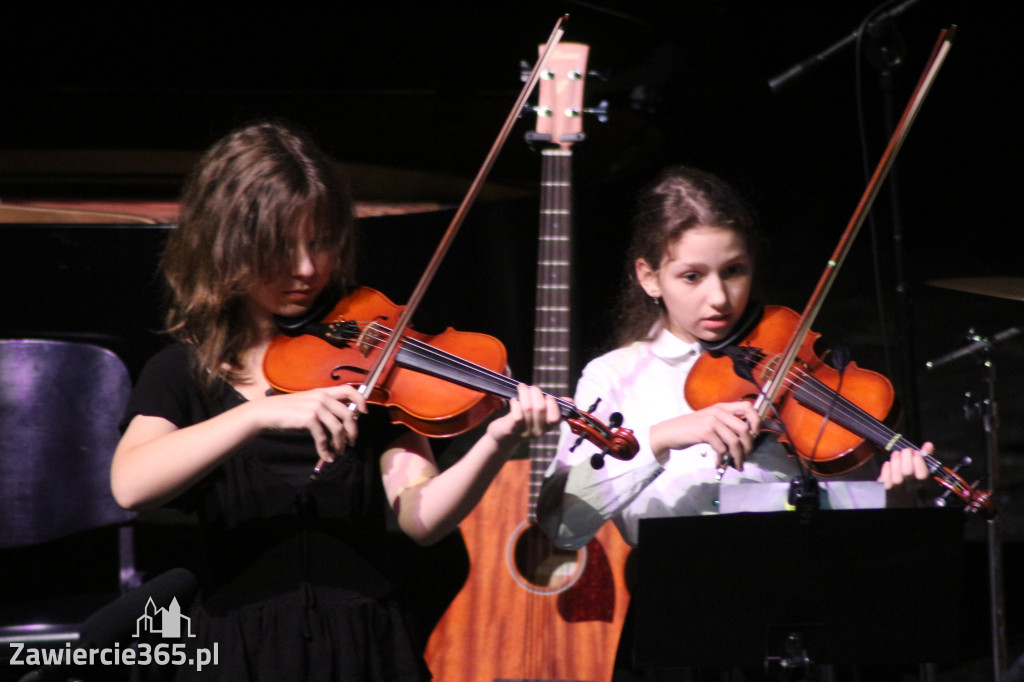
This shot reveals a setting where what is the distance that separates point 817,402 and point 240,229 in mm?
952

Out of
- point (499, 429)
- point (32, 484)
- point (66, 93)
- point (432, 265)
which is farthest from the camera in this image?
point (66, 93)

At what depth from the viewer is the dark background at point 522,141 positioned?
237cm

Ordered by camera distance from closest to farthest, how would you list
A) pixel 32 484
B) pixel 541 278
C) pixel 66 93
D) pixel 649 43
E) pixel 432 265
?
pixel 432 265 → pixel 541 278 → pixel 32 484 → pixel 649 43 → pixel 66 93

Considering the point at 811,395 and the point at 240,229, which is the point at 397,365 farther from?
the point at 811,395

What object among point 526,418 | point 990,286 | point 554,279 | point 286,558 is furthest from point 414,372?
point 990,286

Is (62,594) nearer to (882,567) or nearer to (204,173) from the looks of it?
(204,173)


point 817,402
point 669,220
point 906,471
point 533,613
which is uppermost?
point 669,220

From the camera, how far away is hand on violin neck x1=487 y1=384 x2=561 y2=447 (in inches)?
55.2

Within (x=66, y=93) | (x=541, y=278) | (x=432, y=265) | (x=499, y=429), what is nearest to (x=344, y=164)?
(x=66, y=93)

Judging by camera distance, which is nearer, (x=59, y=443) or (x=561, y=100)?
(x=561, y=100)

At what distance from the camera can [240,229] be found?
1572 mm

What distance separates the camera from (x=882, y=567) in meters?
1.48

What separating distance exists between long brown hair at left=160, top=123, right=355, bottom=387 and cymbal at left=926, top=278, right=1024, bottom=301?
4.24ft

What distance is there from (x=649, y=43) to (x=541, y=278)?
88 cm
